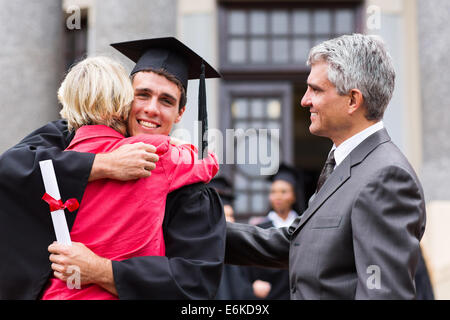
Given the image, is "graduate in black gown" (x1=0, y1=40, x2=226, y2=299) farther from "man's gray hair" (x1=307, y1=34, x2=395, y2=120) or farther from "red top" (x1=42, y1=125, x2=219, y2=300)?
"man's gray hair" (x1=307, y1=34, x2=395, y2=120)

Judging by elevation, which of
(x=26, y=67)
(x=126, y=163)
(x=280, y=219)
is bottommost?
(x=280, y=219)

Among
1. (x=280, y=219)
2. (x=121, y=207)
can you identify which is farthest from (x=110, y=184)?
(x=280, y=219)

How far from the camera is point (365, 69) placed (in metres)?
2.83

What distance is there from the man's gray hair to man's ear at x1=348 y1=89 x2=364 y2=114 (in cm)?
2

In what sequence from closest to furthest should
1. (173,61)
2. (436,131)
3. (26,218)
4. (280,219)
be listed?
1. (26,218)
2. (173,61)
3. (436,131)
4. (280,219)

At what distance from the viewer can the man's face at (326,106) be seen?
115 inches

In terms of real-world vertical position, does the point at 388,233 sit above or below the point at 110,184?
below

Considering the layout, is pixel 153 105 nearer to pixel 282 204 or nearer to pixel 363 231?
pixel 363 231

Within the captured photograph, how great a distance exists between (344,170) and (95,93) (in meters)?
1.10

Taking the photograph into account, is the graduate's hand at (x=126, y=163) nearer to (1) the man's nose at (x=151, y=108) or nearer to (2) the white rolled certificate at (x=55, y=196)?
(2) the white rolled certificate at (x=55, y=196)

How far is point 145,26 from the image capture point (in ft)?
23.6

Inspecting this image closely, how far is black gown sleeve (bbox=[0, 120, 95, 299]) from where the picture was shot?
103 inches

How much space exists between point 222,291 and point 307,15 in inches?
174
